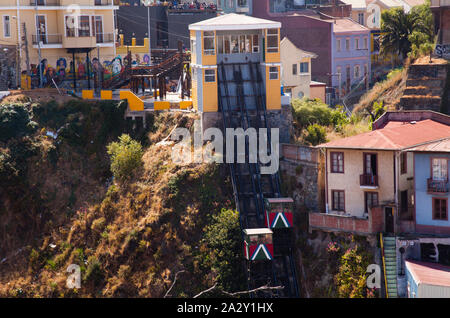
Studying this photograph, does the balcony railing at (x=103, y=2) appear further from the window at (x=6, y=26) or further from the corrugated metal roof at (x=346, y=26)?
the corrugated metal roof at (x=346, y=26)

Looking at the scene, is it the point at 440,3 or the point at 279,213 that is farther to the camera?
the point at 440,3

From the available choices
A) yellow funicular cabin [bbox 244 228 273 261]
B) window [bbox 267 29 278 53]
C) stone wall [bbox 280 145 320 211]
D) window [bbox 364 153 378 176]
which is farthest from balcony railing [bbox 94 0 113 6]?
window [bbox 364 153 378 176]

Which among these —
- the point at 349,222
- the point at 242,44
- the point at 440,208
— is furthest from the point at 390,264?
the point at 242,44

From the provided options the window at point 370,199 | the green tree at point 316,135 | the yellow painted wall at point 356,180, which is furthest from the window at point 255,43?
the window at point 370,199

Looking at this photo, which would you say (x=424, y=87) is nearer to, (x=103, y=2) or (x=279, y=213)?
(x=279, y=213)

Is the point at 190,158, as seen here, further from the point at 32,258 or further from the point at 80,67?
the point at 80,67
